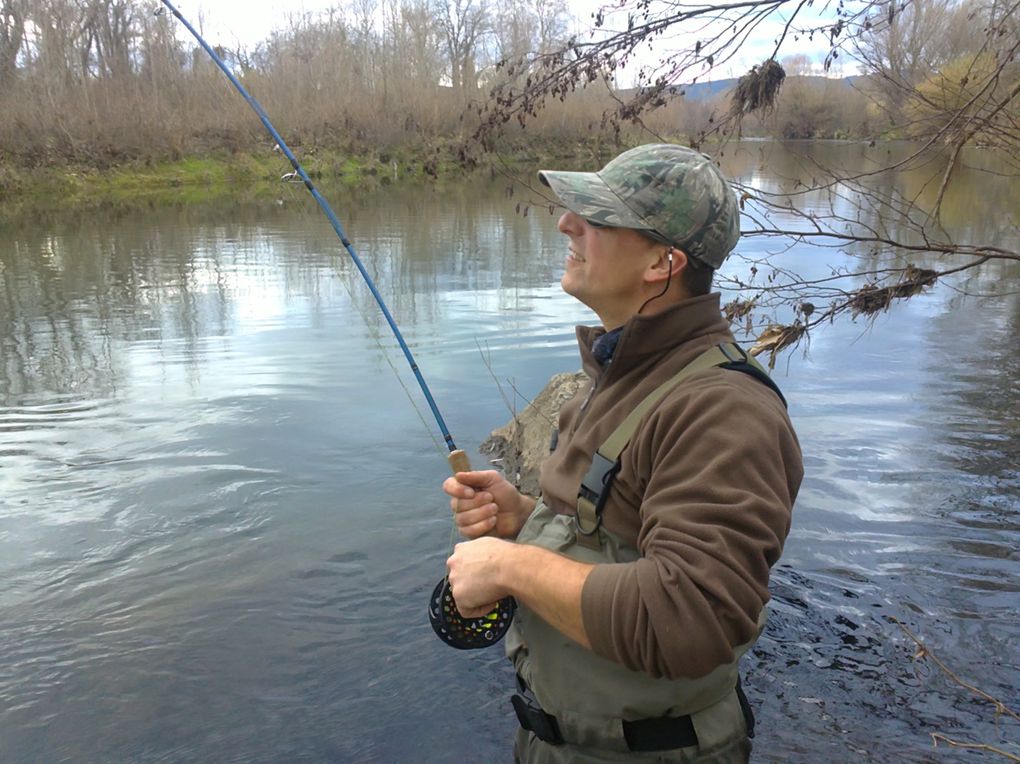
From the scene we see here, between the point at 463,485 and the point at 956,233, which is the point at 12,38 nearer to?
the point at 956,233

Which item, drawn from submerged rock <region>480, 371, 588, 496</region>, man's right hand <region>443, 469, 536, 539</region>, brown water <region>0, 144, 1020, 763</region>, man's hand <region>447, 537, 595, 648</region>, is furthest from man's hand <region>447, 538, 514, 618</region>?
submerged rock <region>480, 371, 588, 496</region>

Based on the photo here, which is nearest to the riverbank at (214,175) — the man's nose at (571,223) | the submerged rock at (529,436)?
the submerged rock at (529,436)

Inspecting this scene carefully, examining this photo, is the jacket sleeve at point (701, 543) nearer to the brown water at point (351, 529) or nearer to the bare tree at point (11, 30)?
the brown water at point (351, 529)

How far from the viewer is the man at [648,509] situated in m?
1.43

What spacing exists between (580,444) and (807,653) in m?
2.81

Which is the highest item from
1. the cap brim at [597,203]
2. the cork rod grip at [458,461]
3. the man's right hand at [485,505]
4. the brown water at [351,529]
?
the cap brim at [597,203]

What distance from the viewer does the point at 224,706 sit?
3.87 metres

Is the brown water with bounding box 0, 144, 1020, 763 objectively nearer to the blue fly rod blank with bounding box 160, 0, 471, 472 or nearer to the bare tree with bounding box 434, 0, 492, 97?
the blue fly rod blank with bounding box 160, 0, 471, 472

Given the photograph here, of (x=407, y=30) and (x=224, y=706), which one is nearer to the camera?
(x=224, y=706)

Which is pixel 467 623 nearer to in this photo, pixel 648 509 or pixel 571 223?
pixel 648 509

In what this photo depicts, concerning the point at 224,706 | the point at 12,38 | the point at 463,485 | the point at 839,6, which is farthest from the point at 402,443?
the point at 12,38

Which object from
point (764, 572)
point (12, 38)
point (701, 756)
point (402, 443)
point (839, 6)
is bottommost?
point (402, 443)

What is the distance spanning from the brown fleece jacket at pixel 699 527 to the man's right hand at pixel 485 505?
24.5 inches

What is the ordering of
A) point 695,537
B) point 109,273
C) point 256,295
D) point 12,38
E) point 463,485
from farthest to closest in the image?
point 12,38
point 109,273
point 256,295
point 463,485
point 695,537
